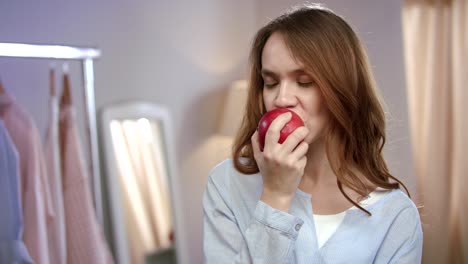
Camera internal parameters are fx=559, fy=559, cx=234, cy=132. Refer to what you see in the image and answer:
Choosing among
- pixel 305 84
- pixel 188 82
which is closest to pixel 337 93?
pixel 305 84

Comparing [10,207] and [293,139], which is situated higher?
[293,139]

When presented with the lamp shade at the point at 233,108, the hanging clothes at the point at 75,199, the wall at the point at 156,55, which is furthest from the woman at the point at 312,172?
the lamp shade at the point at 233,108

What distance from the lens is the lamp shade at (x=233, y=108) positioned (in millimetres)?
2920

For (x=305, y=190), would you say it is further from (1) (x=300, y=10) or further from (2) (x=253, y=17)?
(2) (x=253, y=17)

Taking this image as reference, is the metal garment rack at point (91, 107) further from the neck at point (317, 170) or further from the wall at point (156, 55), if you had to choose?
the neck at point (317, 170)

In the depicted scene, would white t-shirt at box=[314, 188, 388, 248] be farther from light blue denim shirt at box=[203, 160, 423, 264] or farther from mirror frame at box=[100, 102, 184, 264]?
mirror frame at box=[100, 102, 184, 264]

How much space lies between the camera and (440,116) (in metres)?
2.52

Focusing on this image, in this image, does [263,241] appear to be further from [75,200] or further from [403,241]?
[75,200]

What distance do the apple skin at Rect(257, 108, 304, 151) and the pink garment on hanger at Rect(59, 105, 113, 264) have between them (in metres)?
1.08

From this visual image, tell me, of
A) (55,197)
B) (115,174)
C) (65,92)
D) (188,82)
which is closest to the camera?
(55,197)

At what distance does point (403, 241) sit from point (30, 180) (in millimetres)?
1239

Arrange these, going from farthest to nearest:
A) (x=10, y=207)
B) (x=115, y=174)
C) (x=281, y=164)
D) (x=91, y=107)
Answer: (x=115, y=174), (x=91, y=107), (x=10, y=207), (x=281, y=164)

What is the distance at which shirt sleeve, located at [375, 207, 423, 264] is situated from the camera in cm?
122

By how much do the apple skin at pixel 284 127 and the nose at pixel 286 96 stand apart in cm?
1
